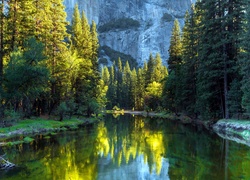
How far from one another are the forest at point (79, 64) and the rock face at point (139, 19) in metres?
111

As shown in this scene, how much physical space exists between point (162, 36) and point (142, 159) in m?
145

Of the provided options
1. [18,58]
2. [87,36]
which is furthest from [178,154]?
[87,36]

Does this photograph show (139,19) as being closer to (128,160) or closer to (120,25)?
(120,25)

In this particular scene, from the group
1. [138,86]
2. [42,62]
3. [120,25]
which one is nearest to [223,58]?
[42,62]

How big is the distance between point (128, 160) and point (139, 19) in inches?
6533

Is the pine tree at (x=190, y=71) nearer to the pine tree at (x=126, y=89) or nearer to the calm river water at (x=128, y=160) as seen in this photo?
the calm river water at (x=128, y=160)

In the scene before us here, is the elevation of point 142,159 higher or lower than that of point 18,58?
lower

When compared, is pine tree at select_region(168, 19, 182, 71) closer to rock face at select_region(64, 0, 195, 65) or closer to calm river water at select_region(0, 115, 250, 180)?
calm river water at select_region(0, 115, 250, 180)

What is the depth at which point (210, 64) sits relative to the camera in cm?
3016

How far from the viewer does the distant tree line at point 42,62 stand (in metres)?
25.4

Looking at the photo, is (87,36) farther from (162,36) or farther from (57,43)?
(162,36)

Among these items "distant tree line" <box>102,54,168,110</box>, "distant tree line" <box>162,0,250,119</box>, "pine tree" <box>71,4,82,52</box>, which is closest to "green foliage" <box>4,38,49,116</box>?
"distant tree line" <box>162,0,250,119</box>

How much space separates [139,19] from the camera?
173 meters

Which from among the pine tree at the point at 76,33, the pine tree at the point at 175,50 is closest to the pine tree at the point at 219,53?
the pine tree at the point at 76,33
